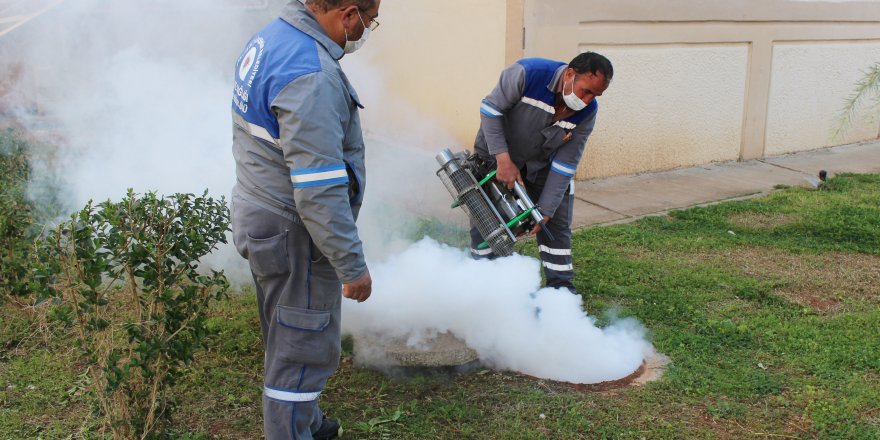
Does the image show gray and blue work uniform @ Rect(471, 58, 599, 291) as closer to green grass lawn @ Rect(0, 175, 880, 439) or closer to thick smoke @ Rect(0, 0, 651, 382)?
thick smoke @ Rect(0, 0, 651, 382)

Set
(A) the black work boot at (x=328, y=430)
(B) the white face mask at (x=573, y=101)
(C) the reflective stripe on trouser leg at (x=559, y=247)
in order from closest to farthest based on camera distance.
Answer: (A) the black work boot at (x=328, y=430), (B) the white face mask at (x=573, y=101), (C) the reflective stripe on trouser leg at (x=559, y=247)

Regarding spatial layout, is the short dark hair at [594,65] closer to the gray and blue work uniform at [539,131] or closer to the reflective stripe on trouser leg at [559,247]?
the gray and blue work uniform at [539,131]

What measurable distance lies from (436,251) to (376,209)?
183 centimetres

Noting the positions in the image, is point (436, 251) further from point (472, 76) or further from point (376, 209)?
point (472, 76)

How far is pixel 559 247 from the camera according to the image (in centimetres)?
460

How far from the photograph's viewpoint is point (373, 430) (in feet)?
11.0

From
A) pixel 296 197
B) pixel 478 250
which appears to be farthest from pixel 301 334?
pixel 478 250

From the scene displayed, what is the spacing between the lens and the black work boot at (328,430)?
3.27 m

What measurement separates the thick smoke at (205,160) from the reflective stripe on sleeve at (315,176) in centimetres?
166

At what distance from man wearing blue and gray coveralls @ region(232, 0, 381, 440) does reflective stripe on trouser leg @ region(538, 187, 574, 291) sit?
6.43 ft

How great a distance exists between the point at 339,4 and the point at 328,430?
1.75m

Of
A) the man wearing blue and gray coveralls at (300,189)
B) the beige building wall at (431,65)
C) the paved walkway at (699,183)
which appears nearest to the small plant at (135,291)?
the man wearing blue and gray coveralls at (300,189)

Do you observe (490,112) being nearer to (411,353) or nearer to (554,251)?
(554,251)

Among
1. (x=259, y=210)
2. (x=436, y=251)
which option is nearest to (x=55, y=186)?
(x=436, y=251)
